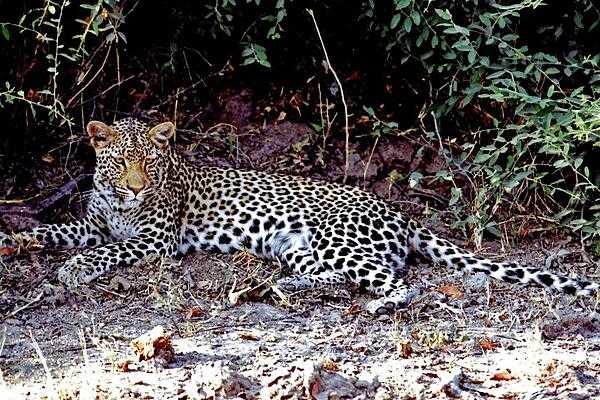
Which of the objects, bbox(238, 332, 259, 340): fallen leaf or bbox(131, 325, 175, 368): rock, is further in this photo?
bbox(238, 332, 259, 340): fallen leaf

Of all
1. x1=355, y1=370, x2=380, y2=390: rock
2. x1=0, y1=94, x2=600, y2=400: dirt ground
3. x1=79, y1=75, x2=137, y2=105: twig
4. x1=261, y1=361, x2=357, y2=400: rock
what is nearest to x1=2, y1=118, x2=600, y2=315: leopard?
x1=0, y1=94, x2=600, y2=400: dirt ground

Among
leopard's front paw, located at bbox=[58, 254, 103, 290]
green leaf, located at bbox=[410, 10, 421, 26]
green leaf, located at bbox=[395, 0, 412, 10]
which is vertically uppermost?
green leaf, located at bbox=[395, 0, 412, 10]

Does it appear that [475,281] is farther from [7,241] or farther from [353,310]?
[7,241]

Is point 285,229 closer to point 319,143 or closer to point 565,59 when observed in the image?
point 319,143

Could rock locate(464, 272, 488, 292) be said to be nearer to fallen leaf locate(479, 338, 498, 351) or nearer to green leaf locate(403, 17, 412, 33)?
fallen leaf locate(479, 338, 498, 351)

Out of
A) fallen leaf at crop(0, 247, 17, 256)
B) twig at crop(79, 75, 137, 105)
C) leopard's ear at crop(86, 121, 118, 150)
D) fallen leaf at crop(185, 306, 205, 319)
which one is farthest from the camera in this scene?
twig at crop(79, 75, 137, 105)

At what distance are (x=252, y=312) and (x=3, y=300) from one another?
68.4 inches

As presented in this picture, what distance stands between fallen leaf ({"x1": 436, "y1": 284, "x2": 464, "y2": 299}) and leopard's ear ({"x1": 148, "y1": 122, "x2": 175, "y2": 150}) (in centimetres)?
254

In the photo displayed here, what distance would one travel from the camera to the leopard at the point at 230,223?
7.91m

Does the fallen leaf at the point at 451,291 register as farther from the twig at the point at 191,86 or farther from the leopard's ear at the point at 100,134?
A: the twig at the point at 191,86

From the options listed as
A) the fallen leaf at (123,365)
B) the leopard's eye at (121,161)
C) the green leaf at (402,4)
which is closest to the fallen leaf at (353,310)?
the fallen leaf at (123,365)

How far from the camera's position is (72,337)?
6.59 m

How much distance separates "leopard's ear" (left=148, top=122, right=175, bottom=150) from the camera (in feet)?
28.3

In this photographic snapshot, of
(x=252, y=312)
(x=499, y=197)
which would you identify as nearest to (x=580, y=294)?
(x=499, y=197)
